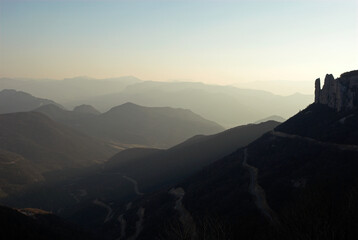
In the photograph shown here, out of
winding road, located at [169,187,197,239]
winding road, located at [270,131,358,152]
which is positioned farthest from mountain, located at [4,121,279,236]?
winding road, located at [270,131,358,152]

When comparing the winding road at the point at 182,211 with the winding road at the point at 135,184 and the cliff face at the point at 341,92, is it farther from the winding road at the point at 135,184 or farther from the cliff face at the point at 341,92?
the cliff face at the point at 341,92

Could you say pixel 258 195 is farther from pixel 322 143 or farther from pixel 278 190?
pixel 322 143

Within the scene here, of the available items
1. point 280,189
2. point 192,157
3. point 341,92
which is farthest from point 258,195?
point 192,157

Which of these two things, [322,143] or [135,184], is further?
[135,184]

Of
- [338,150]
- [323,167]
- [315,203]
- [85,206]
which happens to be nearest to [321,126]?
[338,150]

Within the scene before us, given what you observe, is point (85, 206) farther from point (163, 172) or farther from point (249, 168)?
point (249, 168)

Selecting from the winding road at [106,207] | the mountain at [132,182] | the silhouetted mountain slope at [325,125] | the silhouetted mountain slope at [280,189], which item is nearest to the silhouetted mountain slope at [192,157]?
the mountain at [132,182]
